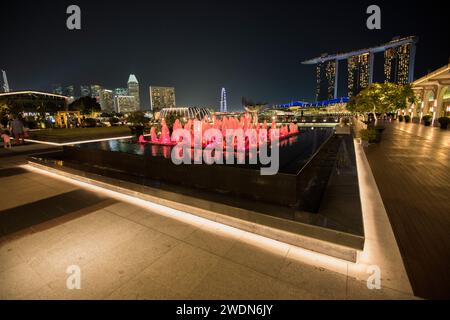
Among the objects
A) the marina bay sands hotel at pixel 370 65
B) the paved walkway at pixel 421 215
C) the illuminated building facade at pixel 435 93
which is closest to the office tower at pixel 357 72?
the marina bay sands hotel at pixel 370 65

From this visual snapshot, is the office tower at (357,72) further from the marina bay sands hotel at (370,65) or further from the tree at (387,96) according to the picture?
the tree at (387,96)

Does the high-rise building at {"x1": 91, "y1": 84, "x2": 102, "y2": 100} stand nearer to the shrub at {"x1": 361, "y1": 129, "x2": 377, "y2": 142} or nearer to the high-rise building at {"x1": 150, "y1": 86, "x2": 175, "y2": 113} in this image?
the high-rise building at {"x1": 150, "y1": 86, "x2": 175, "y2": 113}

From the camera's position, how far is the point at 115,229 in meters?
3.95

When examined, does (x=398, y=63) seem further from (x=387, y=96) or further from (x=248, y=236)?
(x=248, y=236)

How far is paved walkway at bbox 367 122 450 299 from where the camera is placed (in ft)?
8.59

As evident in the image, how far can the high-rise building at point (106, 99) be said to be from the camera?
16488cm

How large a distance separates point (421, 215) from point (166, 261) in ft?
15.4

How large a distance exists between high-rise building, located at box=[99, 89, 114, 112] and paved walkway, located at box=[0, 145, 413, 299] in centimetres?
18550

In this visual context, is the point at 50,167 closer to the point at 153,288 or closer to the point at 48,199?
the point at 48,199

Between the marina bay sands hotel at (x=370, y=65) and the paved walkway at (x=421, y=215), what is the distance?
79.4 m

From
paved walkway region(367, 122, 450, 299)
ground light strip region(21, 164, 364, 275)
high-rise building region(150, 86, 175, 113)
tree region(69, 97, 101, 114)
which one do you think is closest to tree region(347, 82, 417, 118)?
paved walkway region(367, 122, 450, 299)
